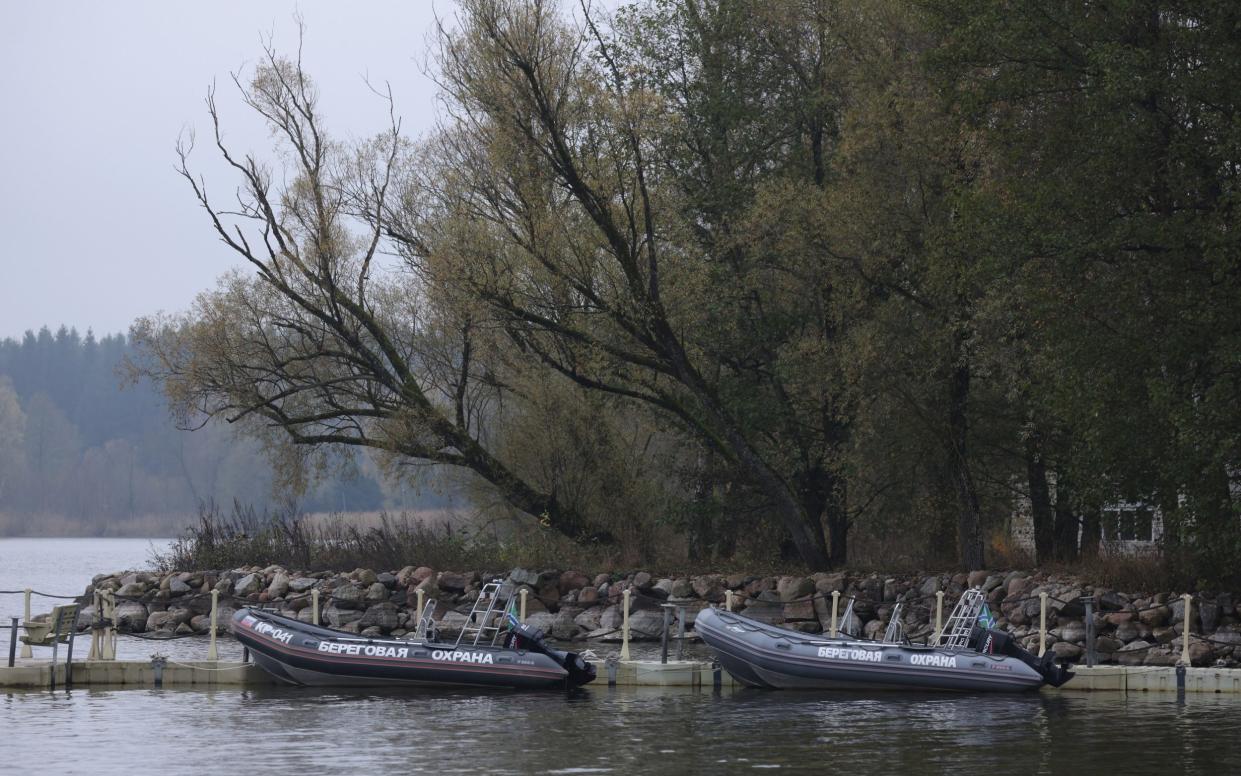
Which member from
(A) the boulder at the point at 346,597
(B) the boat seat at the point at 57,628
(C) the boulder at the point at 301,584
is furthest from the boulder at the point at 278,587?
(B) the boat seat at the point at 57,628

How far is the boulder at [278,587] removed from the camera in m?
36.2

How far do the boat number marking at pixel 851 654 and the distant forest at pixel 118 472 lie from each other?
300 feet

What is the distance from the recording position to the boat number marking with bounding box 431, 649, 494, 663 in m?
23.1

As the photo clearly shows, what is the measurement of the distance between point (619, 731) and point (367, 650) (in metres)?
5.56

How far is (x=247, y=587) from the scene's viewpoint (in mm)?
36625

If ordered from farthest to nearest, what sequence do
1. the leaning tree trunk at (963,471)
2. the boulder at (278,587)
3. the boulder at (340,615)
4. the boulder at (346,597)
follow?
1. the boulder at (278,587)
2. the boulder at (346,597)
3. the boulder at (340,615)
4. the leaning tree trunk at (963,471)

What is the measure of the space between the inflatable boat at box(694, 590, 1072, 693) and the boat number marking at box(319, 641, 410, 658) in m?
4.49

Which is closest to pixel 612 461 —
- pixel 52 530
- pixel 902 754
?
pixel 902 754

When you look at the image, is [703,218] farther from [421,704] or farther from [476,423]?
[421,704]

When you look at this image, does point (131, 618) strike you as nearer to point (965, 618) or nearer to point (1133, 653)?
point (965, 618)

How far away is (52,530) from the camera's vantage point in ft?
419

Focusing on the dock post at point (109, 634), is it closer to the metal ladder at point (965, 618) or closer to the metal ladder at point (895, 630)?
the metal ladder at point (895, 630)

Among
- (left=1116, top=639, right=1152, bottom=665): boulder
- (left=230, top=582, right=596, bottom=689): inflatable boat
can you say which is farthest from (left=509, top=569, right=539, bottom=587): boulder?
(left=1116, top=639, right=1152, bottom=665): boulder

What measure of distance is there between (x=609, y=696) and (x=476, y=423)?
19143 mm
